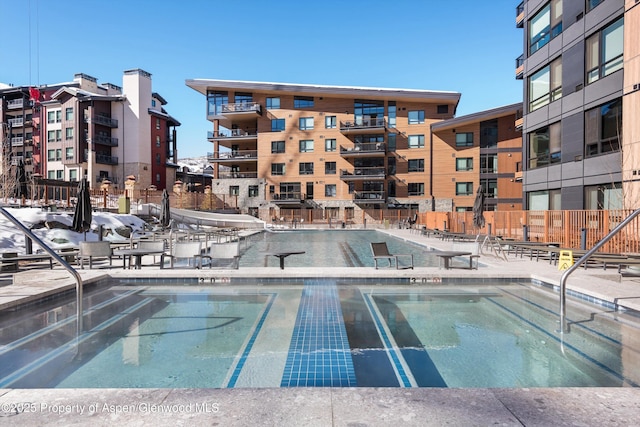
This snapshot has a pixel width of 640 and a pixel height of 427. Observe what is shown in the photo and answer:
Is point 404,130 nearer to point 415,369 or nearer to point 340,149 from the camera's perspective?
point 340,149

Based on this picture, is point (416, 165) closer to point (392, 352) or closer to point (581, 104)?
point (581, 104)

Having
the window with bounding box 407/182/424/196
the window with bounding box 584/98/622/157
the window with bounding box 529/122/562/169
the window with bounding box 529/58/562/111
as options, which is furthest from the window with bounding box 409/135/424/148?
the window with bounding box 584/98/622/157

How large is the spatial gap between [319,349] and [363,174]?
3965cm

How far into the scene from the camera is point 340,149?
4469cm

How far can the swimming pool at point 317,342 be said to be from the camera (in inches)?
162

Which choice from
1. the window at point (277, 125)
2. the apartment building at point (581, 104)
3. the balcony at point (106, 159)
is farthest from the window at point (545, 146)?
the balcony at point (106, 159)

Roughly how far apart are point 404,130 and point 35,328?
141 ft

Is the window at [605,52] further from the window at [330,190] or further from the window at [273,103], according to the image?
the window at [273,103]

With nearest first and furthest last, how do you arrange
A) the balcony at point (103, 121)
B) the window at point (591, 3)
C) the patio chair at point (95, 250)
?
the patio chair at point (95, 250) < the window at point (591, 3) < the balcony at point (103, 121)

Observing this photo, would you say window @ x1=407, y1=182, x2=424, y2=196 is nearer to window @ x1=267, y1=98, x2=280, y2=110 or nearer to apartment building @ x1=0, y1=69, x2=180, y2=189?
window @ x1=267, y1=98, x2=280, y2=110

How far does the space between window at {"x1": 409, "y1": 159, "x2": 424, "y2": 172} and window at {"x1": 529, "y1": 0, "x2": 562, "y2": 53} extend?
22.5 meters

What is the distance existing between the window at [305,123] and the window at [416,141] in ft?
40.0

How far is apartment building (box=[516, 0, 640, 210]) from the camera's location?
47.2 ft

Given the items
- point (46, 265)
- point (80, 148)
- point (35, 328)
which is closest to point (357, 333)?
point (35, 328)
